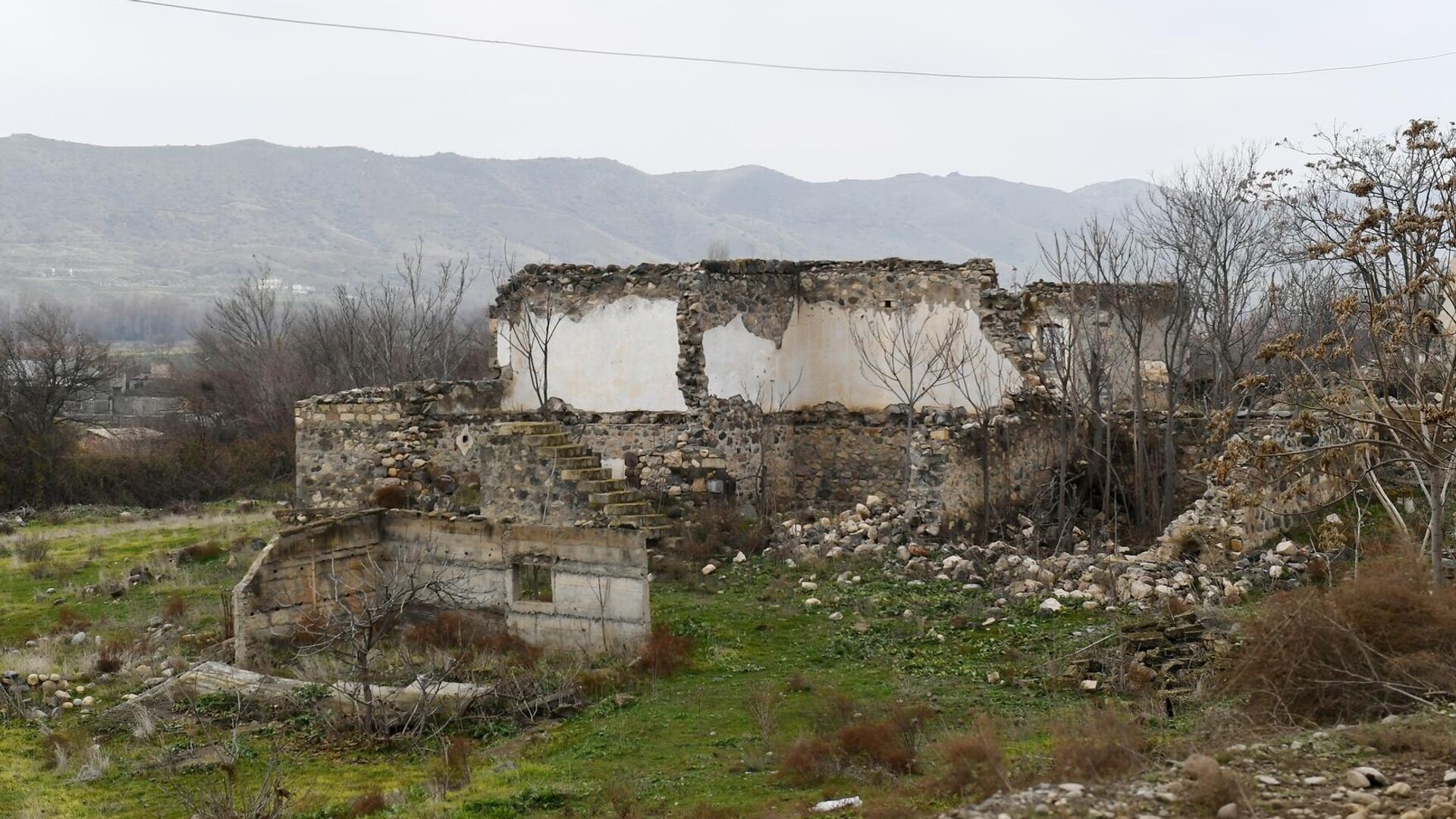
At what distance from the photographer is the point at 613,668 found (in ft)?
38.9

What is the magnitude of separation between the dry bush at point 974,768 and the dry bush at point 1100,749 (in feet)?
0.97

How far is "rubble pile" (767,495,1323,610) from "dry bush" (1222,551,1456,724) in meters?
3.68

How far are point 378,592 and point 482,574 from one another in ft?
3.89

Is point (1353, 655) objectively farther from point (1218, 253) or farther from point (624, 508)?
point (1218, 253)

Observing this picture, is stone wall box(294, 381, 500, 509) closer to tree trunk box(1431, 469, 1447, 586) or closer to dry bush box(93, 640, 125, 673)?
dry bush box(93, 640, 125, 673)

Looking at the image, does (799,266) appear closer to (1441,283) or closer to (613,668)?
(613,668)

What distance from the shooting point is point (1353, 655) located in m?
8.54

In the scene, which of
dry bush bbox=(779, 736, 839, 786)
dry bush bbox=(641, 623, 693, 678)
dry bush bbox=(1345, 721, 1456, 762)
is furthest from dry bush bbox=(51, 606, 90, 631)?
dry bush bbox=(1345, 721, 1456, 762)

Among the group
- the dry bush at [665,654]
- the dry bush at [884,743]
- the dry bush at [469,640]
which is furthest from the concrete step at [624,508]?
the dry bush at [884,743]

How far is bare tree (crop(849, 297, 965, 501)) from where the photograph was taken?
772 inches

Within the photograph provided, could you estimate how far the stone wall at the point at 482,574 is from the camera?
41.6 ft

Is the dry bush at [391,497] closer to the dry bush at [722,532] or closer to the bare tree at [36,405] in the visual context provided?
the dry bush at [722,532]

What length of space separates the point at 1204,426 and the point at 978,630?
20.5ft

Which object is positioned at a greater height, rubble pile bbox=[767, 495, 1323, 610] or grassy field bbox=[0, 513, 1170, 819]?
rubble pile bbox=[767, 495, 1323, 610]
